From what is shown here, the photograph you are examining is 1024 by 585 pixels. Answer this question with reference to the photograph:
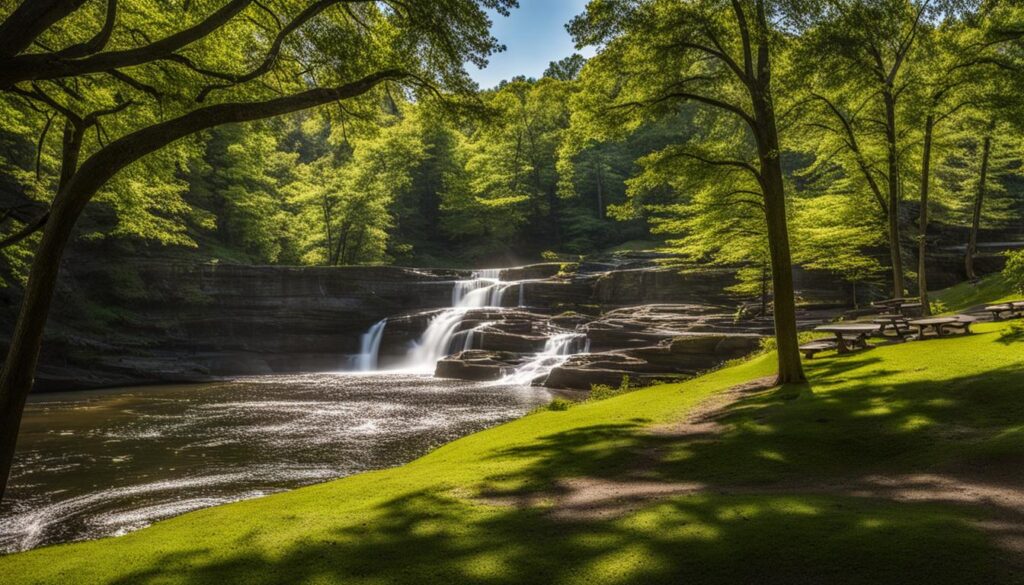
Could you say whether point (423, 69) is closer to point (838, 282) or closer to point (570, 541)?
point (570, 541)

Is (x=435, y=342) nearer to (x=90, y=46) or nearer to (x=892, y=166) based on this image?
(x=892, y=166)

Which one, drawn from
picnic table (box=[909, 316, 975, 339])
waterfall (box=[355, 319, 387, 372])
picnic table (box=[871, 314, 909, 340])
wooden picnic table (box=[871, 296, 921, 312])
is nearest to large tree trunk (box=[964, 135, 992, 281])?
wooden picnic table (box=[871, 296, 921, 312])

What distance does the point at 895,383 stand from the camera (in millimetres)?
10875

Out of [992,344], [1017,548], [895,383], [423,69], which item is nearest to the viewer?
[1017,548]

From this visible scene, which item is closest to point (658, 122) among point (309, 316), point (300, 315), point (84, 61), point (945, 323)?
point (945, 323)

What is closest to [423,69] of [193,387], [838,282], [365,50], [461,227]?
[365,50]

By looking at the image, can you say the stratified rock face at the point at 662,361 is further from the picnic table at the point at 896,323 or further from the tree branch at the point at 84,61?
the tree branch at the point at 84,61

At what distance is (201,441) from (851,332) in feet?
59.8

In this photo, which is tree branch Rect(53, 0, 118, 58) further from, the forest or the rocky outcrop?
the rocky outcrop

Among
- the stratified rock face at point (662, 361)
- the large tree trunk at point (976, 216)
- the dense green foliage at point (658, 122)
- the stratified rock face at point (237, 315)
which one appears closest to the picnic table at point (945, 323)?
the dense green foliage at point (658, 122)

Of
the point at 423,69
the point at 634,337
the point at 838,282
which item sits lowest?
the point at 634,337

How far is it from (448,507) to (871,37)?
18.2 metres

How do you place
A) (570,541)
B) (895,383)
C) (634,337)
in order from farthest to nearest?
(634,337) → (895,383) → (570,541)

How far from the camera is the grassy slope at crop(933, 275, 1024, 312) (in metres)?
23.1
